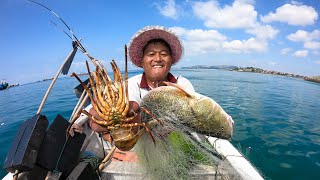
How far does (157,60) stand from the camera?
11.6 feet

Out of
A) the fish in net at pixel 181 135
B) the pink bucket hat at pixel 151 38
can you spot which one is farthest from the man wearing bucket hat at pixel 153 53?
the fish in net at pixel 181 135

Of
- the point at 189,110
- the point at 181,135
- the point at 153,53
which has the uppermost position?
the point at 153,53

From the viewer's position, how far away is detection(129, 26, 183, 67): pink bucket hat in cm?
346

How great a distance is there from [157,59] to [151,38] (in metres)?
0.36

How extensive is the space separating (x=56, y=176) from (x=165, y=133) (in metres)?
1.97

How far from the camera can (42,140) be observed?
11.1 feet

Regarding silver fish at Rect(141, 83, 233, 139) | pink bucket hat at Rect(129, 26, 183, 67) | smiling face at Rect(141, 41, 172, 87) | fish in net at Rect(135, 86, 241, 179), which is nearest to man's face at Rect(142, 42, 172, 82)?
smiling face at Rect(141, 41, 172, 87)

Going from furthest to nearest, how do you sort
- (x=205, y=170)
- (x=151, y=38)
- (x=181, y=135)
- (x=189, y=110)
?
(x=151, y=38) < (x=205, y=170) < (x=181, y=135) < (x=189, y=110)

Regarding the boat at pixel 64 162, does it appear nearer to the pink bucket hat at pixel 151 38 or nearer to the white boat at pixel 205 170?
the white boat at pixel 205 170

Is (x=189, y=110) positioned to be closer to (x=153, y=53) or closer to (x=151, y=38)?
(x=153, y=53)

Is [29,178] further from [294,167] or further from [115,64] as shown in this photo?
[294,167]

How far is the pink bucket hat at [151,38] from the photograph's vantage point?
3.46m

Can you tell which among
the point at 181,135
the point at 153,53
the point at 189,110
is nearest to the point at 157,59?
the point at 153,53

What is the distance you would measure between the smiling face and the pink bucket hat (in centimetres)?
11
